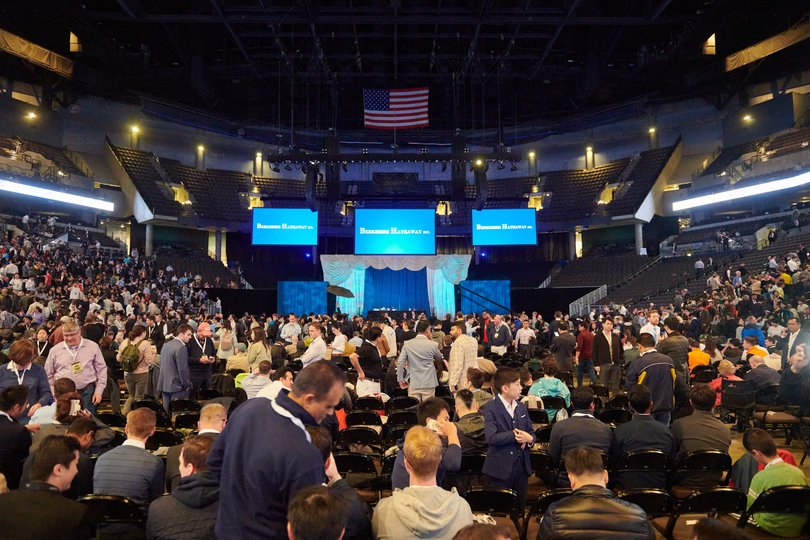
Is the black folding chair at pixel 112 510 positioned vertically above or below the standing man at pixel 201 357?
below

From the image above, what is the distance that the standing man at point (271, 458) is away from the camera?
2326mm

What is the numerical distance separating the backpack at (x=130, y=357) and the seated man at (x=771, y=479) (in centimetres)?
749

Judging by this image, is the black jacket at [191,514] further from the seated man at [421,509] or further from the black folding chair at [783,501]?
the black folding chair at [783,501]

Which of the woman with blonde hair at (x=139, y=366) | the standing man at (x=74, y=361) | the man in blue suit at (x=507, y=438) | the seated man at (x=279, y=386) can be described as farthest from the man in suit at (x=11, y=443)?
the woman with blonde hair at (x=139, y=366)

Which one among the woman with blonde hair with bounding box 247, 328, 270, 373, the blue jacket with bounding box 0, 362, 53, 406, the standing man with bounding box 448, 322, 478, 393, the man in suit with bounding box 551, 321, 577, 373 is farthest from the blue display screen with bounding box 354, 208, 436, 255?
the blue jacket with bounding box 0, 362, 53, 406

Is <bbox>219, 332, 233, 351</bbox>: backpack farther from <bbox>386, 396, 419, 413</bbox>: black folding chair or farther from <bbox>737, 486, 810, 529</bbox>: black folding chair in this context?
<bbox>737, 486, 810, 529</bbox>: black folding chair

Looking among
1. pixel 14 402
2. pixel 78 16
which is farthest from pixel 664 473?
pixel 78 16

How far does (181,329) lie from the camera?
8211mm

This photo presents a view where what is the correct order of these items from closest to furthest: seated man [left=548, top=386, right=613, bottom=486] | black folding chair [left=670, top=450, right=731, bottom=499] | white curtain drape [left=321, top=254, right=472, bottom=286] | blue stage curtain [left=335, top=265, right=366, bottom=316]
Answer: seated man [left=548, top=386, right=613, bottom=486]
black folding chair [left=670, top=450, right=731, bottom=499]
white curtain drape [left=321, top=254, right=472, bottom=286]
blue stage curtain [left=335, top=265, right=366, bottom=316]

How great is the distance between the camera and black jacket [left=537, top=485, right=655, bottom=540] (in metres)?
2.45

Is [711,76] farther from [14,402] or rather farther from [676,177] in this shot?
[14,402]

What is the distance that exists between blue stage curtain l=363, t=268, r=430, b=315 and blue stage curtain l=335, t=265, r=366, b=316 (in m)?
2.33

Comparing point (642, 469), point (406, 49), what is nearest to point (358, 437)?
point (642, 469)

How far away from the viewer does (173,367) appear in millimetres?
7602
